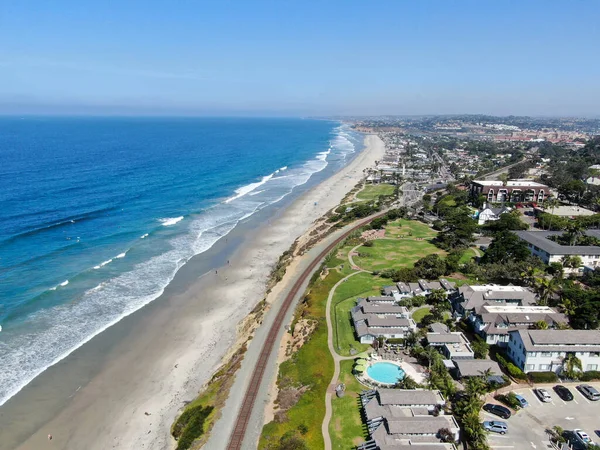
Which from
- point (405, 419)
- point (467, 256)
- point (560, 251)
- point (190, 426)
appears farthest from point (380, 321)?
point (560, 251)

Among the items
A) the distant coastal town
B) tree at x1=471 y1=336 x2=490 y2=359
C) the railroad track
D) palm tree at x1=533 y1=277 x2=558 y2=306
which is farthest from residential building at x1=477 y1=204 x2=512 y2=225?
tree at x1=471 y1=336 x2=490 y2=359

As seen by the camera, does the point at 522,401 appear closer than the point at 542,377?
Yes

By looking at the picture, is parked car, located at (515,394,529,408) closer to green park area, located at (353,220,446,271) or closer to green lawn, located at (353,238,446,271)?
green park area, located at (353,220,446,271)

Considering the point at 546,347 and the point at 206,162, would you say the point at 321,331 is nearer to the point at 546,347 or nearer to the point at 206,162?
the point at 546,347

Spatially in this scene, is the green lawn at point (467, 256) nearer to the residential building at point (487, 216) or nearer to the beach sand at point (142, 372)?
the residential building at point (487, 216)

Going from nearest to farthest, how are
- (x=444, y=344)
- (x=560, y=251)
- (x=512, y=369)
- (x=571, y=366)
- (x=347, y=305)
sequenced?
(x=571, y=366) → (x=512, y=369) → (x=444, y=344) → (x=347, y=305) → (x=560, y=251)

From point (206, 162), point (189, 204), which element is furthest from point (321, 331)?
point (206, 162)

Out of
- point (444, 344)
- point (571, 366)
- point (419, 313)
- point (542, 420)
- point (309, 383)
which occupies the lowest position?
point (309, 383)

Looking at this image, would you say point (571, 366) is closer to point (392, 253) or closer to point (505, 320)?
point (505, 320)
